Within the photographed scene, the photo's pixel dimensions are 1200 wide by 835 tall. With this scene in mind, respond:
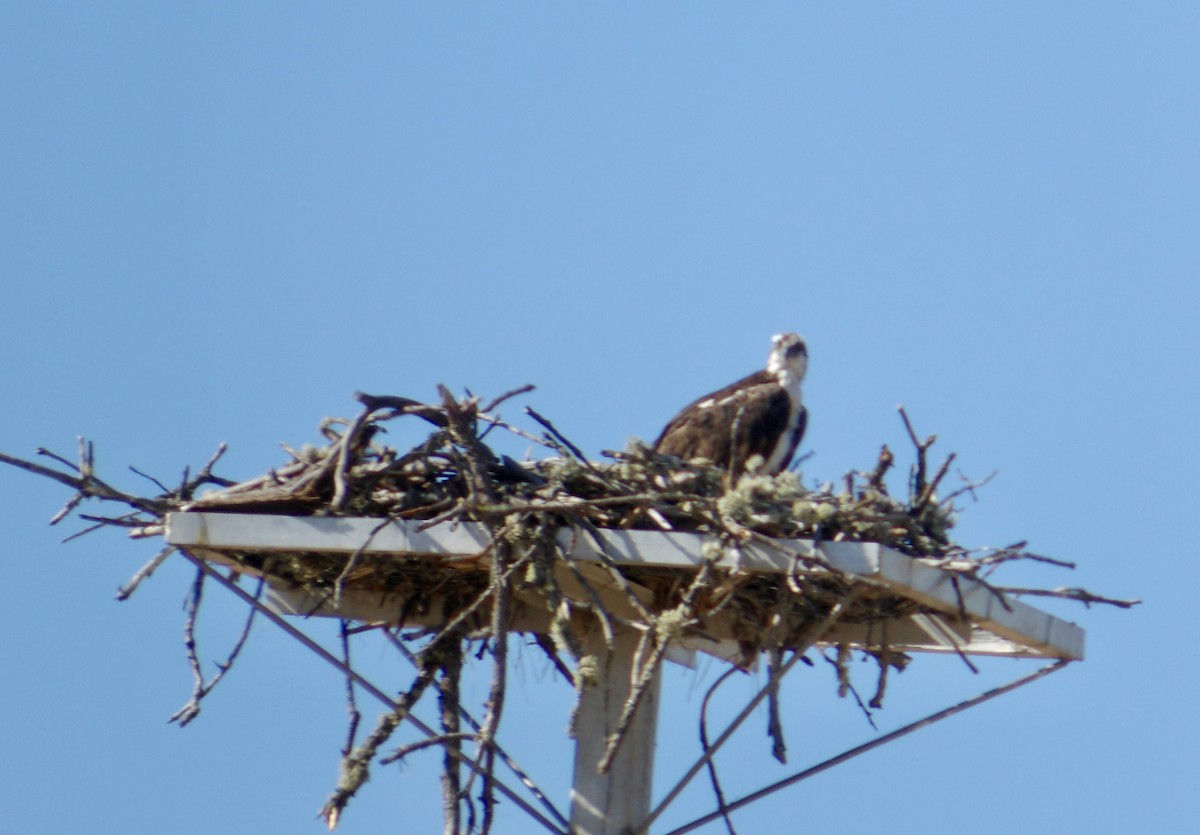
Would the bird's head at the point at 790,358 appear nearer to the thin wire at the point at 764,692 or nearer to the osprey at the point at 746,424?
the osprey at the point at 746,424

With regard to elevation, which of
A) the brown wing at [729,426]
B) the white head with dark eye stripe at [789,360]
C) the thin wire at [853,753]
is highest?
the white head with dark eye stripe at [789,360]

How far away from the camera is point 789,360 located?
10.2 meters

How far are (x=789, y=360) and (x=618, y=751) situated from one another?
3087 mm

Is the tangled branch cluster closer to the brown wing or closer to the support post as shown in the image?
the support post


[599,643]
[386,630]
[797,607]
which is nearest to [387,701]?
[386,630]

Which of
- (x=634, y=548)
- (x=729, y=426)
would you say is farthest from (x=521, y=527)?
(x=729, y=426)

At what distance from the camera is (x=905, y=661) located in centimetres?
837

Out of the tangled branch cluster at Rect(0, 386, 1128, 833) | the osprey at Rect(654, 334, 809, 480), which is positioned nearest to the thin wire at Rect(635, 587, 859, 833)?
the tangled branch cluster at Rect(0, 386, 1128, 833)

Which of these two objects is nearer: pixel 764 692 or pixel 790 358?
pixel 764 692

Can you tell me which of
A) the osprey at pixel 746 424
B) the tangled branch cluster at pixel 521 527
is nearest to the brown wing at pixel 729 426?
the osprey at pixel 746 424

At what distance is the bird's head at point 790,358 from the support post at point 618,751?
8.22 ft

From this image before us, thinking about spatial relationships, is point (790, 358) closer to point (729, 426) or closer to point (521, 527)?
point (729, 426)

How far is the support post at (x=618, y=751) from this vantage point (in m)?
7.71

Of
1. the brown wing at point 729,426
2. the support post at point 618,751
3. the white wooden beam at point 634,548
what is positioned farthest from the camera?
the brown wing at point 729,426
